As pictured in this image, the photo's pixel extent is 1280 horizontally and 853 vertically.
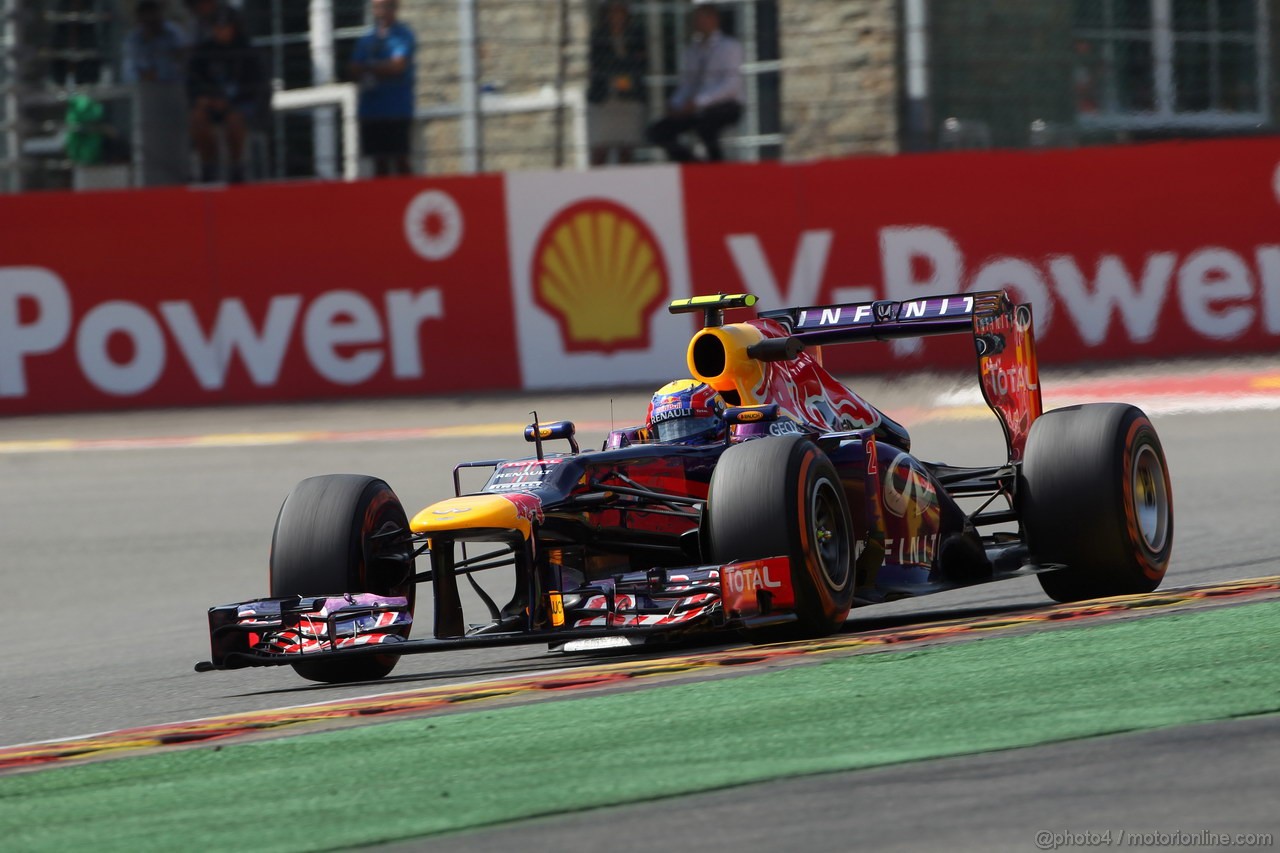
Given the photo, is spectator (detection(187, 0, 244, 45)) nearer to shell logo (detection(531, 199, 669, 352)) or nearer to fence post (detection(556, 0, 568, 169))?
fence post (detection(556, 0, 568, 169))

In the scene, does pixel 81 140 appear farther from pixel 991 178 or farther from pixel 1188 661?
pixel 1188 661

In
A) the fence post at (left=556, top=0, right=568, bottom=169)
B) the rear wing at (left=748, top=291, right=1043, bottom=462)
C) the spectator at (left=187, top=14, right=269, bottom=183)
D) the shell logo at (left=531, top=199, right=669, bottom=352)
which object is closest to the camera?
the rear wing at (left=748, top=291, right=1043, bottom=462)

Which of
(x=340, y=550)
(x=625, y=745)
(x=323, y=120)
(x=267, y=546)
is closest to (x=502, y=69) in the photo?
(x=323, y=120)

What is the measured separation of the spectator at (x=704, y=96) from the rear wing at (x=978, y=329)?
26.0ft

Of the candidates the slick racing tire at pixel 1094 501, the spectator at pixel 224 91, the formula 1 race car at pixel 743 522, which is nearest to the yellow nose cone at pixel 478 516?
the formula 1 race car at pixel 743 522

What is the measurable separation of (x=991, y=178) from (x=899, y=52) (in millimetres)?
2150

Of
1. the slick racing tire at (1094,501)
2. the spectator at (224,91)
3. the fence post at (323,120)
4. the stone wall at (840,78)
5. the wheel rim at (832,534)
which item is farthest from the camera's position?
the stone wall at (840,78)

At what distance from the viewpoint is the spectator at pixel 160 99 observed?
16219mm

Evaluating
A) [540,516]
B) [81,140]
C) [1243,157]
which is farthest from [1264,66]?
[540,516]

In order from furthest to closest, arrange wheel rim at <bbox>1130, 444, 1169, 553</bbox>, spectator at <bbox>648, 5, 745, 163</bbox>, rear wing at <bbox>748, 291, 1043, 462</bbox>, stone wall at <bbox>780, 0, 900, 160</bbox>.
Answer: stone wall at <bbox>780, 0, 900, 160</bbox> → spectator at <bbox>648, 5, 745, 163</bbox> → rear wing at <bbox>748, 291, 1043, 462</bbox> → wheel rim at <bbox>1130, 444, 1169, 553</bbox>

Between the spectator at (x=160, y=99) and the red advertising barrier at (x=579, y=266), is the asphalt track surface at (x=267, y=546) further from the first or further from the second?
the spectator at (x=160, y=99)

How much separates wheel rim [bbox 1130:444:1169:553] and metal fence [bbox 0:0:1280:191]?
841 cm

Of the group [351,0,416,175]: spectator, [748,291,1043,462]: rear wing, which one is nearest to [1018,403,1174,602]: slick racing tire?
[748,291,1043,462]: rear wing

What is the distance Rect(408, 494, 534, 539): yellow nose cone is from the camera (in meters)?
6.66
